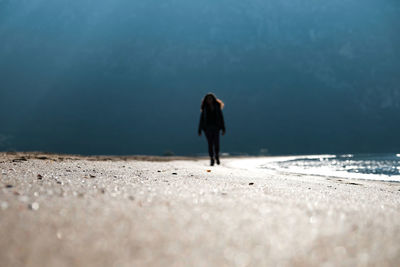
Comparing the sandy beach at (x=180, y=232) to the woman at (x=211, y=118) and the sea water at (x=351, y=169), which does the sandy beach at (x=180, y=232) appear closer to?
the sea water at (x=351, y=169)

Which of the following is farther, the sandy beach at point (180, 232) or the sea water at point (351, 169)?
the sea water at point (351, 169)

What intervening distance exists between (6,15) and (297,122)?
8393 centimetres

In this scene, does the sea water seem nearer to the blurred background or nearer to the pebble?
the pebble

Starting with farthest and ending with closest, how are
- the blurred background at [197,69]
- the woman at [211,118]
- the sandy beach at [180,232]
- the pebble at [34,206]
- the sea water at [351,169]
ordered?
the blurred background at [197,69], the woman at [211,118], the sea water at [351,169], the pebble at [34,206], the sandy beach at [180,232]

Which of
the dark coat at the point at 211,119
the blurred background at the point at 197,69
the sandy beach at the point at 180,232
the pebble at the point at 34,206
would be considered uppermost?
the blurred background at the point at 197,69

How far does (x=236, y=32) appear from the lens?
3290 inches

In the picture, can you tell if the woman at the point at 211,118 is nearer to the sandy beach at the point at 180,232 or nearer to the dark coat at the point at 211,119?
the dark coat at the point at 211,119

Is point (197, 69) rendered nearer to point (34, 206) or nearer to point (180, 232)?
point (34, 206)

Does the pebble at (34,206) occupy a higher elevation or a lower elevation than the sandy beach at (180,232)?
higher

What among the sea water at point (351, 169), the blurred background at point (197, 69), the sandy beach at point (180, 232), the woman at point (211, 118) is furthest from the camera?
the blurred background at point (197, 69)

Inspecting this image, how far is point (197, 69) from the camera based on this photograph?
8106cm

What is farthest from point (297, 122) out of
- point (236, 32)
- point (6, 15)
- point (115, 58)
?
point (6, 15)

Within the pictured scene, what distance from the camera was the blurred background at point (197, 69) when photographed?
2798 inches

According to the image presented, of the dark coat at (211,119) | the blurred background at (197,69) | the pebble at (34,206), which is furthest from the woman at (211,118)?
the blurred background at (197,69)
